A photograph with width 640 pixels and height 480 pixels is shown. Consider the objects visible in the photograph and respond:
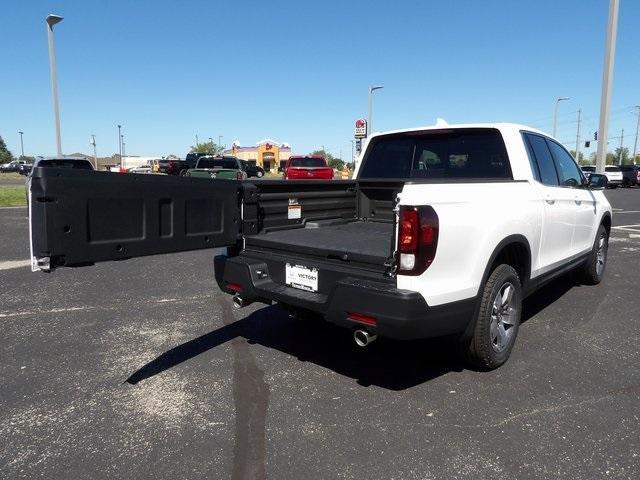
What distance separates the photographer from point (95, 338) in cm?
441

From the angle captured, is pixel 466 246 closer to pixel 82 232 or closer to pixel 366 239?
pixel 366 239

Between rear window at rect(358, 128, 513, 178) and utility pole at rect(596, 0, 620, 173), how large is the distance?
14880 millimetres

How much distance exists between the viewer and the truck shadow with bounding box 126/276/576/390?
3668mm

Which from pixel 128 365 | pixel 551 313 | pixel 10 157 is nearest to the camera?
pixel 128 365

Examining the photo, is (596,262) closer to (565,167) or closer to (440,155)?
(565,167)

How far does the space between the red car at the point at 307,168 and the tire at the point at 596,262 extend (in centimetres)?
1728

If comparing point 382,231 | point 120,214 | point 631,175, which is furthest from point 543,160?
point 631,175

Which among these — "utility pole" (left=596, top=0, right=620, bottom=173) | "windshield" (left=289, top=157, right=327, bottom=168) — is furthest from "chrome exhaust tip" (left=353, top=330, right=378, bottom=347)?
"windshield" (left=289, top=157, right=327, bottom=168)

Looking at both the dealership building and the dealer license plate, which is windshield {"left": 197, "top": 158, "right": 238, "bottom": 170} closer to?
the dealer license plate

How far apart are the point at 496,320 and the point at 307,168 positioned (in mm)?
20195

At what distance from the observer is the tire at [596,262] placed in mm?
6217

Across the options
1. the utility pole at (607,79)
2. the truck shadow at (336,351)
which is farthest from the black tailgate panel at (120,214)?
the utility pole at (607,79)

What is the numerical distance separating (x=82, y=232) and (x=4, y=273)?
5280 millimetres

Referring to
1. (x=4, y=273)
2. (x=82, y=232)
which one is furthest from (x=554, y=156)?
(x=4, y=273)
